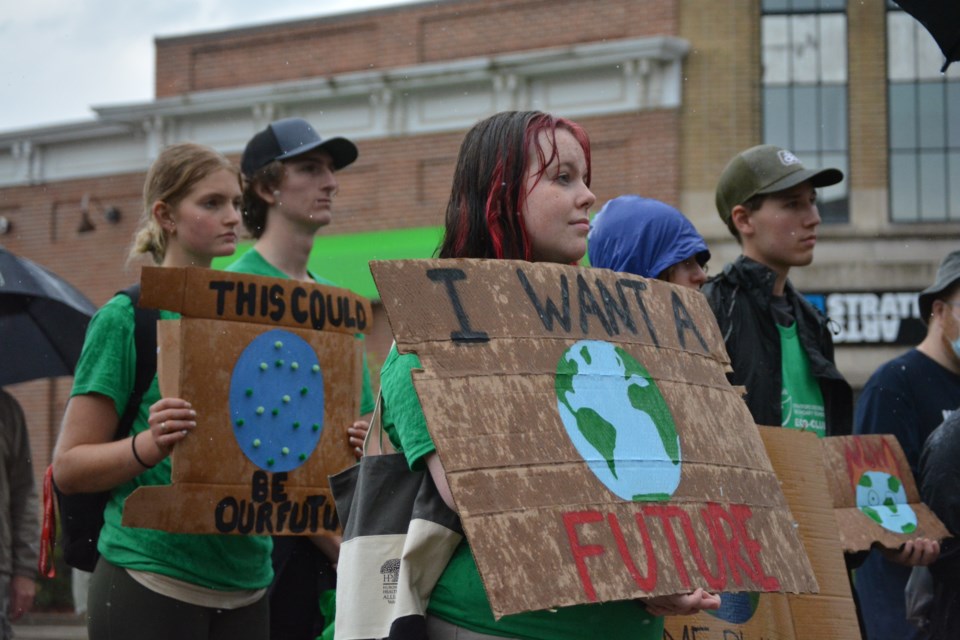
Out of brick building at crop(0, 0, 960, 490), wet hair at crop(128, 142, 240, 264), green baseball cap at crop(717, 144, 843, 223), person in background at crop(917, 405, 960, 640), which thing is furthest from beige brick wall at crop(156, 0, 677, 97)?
wet hair at crop(128, 142, 240, 264)

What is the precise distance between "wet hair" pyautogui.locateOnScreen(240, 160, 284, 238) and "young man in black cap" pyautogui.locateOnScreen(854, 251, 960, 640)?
2246 millimetres

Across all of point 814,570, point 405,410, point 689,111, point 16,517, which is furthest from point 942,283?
point 689,111

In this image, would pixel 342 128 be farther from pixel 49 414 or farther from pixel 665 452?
pixel 665 452

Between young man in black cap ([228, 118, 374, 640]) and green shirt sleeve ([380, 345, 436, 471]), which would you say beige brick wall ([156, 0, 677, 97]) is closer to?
young man in black cap ([228, 118, 374, 640])

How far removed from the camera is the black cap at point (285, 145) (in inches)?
180

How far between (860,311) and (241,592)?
52.0 feet

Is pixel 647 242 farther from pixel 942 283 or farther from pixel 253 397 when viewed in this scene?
pixel 942 283

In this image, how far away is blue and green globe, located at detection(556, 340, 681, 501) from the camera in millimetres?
2404

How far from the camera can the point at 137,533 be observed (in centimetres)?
349

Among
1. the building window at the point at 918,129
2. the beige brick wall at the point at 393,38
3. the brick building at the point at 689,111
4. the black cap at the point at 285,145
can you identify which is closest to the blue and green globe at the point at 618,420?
the black cap at the point at 285,145

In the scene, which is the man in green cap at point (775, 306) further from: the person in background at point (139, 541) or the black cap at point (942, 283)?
the person in background at point (139, 541)

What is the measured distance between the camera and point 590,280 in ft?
8.63

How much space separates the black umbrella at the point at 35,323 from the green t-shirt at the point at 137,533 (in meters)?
2.36

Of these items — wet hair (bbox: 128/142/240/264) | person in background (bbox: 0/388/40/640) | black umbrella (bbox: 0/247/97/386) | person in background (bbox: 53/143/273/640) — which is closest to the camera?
person in background (bbox: 53/143/273/640)
